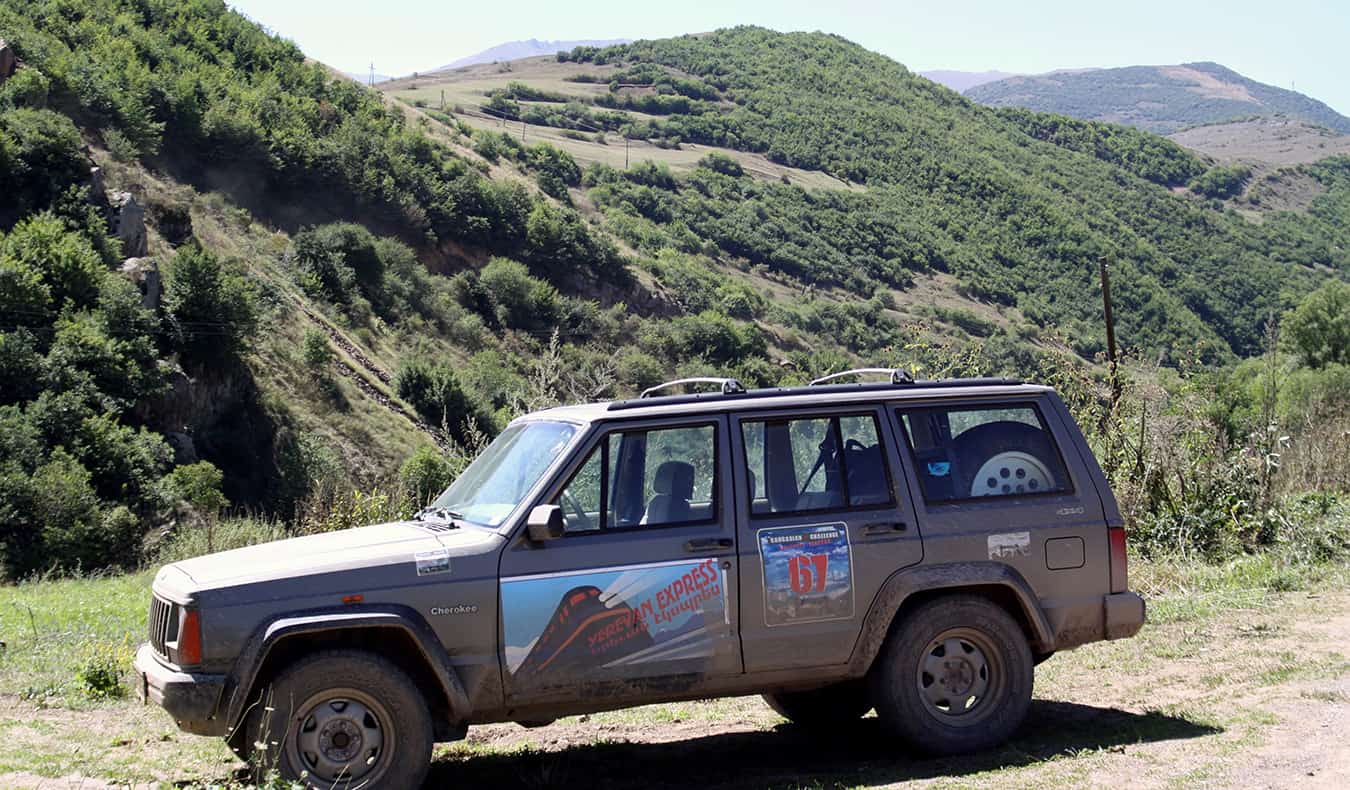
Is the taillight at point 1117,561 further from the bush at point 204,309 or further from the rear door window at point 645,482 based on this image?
the bush at point 204,309

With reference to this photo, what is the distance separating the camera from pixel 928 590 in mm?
6188

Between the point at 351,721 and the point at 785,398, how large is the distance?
2685 mm

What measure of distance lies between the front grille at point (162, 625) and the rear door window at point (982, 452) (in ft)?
12.4

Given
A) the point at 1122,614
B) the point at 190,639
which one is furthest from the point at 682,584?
the point at 1122,614

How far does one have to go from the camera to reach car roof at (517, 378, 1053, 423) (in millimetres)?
5965

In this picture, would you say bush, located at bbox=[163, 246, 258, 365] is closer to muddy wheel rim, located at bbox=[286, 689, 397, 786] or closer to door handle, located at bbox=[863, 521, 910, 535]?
muddy wheel rim, located at bbox=[286, 689, 397, 786]

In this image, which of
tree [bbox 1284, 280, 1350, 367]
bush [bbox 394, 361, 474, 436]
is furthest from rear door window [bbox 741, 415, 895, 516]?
tree [bbox 1284, 280, 1350, 367]

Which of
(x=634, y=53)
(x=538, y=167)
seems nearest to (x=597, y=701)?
(x=538, y=167)

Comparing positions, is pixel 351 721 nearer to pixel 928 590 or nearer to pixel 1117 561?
pixel 928 590

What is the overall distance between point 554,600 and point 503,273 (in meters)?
57.2

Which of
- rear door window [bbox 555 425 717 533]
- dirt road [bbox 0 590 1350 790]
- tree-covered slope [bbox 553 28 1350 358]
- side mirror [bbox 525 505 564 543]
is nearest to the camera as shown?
side mirror [bbox 525 505 564 543]

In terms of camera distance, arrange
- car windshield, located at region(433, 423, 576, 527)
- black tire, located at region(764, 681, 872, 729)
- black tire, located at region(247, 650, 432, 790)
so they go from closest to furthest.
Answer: black tire, located at region(247, 650, 432, 790) → car windshield, located at region(433, 423, 576, 527) → black tire, located at region(764, 681, 872, 729)

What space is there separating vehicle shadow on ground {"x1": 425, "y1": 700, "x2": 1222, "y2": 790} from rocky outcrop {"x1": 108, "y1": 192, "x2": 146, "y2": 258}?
37512mm

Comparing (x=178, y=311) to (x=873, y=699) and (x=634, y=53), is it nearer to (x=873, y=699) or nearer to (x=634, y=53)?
(x=873, y=699)
